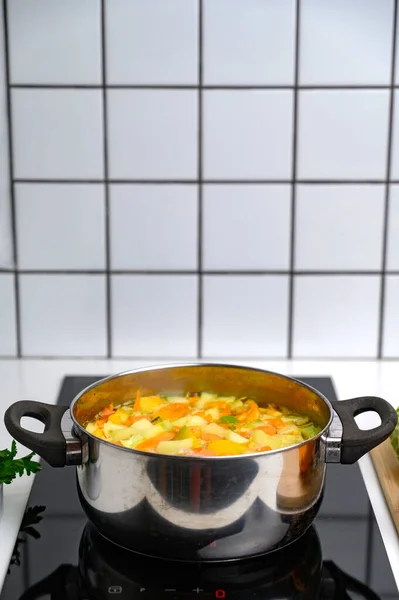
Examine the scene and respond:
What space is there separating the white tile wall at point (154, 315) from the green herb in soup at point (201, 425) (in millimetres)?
329

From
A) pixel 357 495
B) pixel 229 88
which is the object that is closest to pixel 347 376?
pixel 357 495

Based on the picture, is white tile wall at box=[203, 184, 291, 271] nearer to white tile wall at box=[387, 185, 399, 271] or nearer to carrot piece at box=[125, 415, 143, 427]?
white tile wall at box=[387, 185, 399, 271]

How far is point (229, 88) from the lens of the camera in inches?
50.6

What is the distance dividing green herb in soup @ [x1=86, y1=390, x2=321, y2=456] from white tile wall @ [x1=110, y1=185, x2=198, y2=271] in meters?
0.36

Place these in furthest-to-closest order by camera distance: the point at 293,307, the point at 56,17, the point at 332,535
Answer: the point at 293,307 → the point at 56,17 → the point at 332,535

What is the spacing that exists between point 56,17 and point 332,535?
0.93m

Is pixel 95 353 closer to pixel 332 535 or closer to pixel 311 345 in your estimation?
pixel 311 345

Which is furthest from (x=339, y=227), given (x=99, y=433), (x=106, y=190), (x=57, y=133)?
(x=99, y=433)

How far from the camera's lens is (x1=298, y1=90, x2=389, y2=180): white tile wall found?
1.29 m

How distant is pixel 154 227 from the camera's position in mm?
1338

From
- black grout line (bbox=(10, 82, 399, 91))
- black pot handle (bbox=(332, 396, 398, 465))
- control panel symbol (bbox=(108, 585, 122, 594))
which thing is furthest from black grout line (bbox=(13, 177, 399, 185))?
control panel symbol (bbox=(108, 585, 122, 594))

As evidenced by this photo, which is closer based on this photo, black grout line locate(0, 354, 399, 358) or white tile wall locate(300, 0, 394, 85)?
white tile wall locate(300, 0, 394, 85)

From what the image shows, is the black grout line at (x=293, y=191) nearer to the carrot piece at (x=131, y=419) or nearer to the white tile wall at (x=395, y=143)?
the white tile wall at (x=395, y=143)

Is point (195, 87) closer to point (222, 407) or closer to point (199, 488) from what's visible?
point (222, 407)
